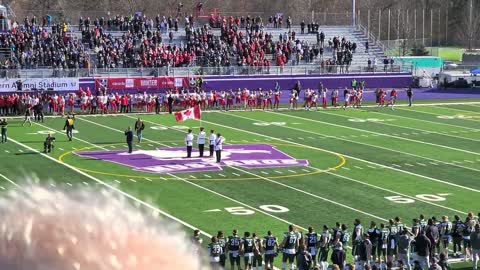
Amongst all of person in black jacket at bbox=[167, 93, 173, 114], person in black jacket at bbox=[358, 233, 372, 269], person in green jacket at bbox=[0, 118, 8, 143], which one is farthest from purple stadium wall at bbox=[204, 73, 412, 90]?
person in black jacket at bbox=[358, 233, 372, 269]

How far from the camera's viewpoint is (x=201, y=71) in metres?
53.1

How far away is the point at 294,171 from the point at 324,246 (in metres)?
11.0

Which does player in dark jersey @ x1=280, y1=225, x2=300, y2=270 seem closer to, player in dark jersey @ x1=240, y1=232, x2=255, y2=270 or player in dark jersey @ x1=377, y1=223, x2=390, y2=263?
player in dark jersey @ x1=240, y1=232, x2=255, y2=270

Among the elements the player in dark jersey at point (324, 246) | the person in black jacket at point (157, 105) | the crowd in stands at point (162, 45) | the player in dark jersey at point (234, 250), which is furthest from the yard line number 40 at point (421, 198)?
the crowd in stands at point (162, 45)

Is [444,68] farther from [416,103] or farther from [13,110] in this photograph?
[13,110]

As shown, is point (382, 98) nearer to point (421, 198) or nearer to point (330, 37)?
point (330, 37)

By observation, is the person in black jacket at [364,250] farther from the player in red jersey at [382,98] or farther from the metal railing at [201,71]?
the metal railing at [201,71]

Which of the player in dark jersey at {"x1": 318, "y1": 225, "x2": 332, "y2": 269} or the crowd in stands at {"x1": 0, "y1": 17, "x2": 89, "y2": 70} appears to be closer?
the player in dark jersey at {"x1": 318, "y1": 225, "x2": 332, "y2": 269}

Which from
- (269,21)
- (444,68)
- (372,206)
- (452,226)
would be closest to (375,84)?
(269,21)

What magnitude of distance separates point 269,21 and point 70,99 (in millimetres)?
22458

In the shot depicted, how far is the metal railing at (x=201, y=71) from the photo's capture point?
48406mm

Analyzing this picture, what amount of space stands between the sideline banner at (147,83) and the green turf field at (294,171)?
22.9ft

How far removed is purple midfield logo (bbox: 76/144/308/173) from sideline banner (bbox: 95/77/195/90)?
18.5 meters

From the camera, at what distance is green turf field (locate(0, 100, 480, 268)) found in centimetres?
2156
